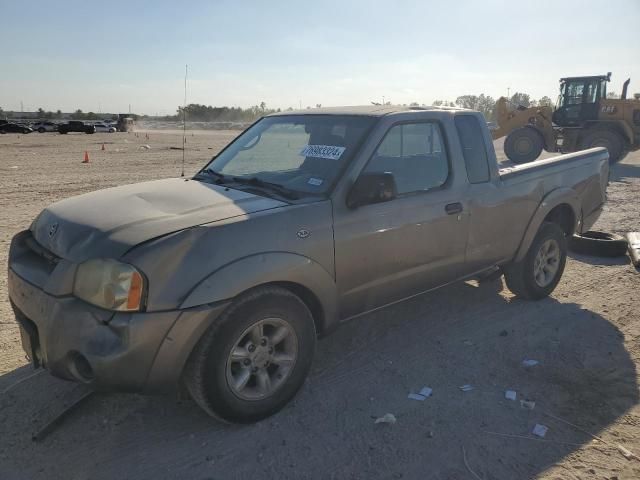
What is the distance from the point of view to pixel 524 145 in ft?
60.4

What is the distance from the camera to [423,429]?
310cm

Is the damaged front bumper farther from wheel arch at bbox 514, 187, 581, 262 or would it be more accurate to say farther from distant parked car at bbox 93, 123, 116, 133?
distant parked car at bbox 93, 123, 116, 133

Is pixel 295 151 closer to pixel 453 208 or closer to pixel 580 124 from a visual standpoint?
pixel 453 208

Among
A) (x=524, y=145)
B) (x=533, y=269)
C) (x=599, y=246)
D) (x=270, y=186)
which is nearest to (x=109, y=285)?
(x=270, y=186)

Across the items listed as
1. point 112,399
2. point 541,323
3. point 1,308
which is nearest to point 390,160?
point 541,323

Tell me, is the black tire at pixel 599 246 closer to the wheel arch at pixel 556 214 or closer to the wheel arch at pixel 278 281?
the wheel arch at pixel 556 214

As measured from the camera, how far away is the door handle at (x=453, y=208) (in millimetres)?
3953

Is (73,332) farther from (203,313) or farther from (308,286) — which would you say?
(308,286)

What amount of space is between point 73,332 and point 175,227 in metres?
0.74

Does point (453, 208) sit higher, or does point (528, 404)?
point (453, 208)

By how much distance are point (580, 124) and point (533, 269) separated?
15.8m

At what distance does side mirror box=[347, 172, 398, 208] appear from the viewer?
3289 mm

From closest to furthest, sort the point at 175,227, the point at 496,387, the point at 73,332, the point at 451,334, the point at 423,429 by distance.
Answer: the point at 73,332 < the point at 175,227 < the point at 423,429 < the point at 496,387 < the point at 451,334

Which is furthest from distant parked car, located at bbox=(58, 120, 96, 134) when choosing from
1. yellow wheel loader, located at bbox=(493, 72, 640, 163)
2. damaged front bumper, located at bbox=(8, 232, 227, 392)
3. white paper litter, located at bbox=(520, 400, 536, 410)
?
white paper litter, located at bbox=(520, 400, 536, 410)
